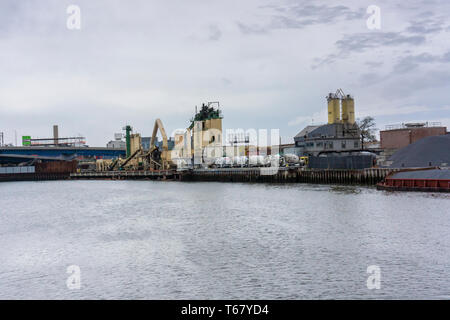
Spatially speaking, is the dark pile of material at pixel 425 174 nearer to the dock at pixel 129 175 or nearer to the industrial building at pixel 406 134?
the industrial building at pixel 406 134

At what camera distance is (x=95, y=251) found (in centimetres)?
2242

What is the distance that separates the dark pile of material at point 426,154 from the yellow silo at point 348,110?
115 ft

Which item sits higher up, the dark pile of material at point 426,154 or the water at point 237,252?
the dark pile of material at point 426,154

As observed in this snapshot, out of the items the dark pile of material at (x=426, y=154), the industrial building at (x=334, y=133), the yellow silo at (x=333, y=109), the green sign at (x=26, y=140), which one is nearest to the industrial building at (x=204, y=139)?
the industrial building at (x=334, y=133)

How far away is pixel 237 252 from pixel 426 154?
43.1 meters

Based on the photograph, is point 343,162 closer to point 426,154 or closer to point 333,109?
point 426,154

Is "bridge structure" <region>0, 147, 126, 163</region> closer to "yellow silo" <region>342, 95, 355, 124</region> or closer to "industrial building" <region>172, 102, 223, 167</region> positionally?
"industrial building" <region>172, 102, 223, 167</region>

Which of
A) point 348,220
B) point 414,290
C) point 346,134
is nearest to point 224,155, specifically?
point 346,134

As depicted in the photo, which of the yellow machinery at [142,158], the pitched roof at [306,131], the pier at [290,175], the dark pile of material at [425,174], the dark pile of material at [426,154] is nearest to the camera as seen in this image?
the dark pile of material at [425,174]

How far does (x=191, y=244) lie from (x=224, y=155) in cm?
8008

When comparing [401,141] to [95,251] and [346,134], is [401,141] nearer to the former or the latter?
[346,134]

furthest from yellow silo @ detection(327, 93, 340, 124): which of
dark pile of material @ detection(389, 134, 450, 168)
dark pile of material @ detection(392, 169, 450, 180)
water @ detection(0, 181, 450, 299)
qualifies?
water @ detection(0, 181, 450, 299)

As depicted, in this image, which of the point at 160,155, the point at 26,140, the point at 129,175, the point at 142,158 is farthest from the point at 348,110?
the point at 26,140

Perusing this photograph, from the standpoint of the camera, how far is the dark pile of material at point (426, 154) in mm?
53237
